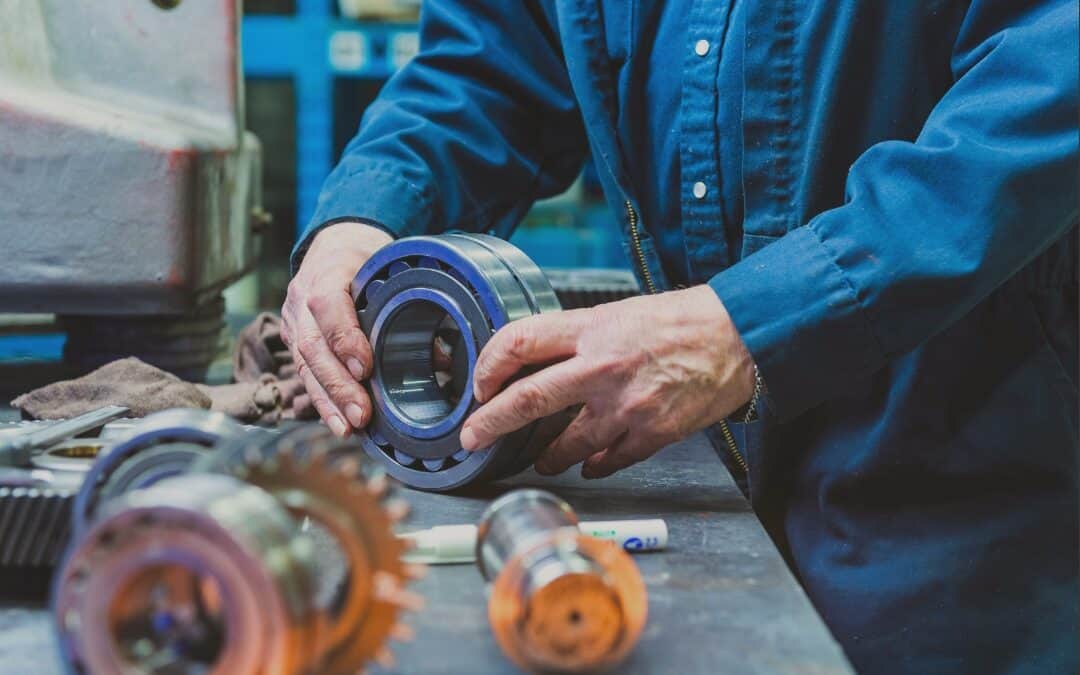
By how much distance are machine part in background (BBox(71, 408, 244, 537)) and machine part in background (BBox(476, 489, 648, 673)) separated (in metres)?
0.18

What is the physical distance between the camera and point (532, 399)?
85 centimetres

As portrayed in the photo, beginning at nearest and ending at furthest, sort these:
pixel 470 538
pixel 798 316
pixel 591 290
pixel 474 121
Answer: pixel 470 538, pixel 798 316, pixel 474 121, pixel 591 290

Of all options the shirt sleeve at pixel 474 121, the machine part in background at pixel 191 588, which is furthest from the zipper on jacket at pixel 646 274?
the machine part in background at pixel 191 588

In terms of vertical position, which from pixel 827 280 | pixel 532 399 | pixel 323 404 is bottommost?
pixel 323 404

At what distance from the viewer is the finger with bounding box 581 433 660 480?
901 mm

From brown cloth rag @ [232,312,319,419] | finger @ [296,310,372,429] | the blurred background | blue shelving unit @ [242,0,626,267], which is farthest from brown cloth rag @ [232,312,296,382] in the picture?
blue shelving unit @ [242,0,626,267]

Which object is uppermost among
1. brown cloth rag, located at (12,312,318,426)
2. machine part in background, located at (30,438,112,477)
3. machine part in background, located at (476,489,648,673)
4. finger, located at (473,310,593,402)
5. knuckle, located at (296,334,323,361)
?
machine part in background, located at (476,489,648,673)

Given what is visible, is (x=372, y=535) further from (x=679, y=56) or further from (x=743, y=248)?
(x=679, y=56)

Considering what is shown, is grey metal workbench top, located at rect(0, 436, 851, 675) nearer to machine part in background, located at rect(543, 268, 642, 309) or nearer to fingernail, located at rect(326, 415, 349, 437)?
fingernail, located at rect(326, 415, 349, 437)

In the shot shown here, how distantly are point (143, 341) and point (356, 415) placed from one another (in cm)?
47

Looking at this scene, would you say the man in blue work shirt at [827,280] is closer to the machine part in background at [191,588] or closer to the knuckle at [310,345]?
the knuckle at [310,345]

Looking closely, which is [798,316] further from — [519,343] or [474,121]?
[474,121]

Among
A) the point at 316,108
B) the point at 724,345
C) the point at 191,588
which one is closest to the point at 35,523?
the point at 191,588

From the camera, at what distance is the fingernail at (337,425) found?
987 millimetres
